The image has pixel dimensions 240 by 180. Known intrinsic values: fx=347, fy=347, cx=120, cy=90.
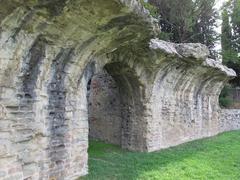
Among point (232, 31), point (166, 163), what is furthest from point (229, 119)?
point (232, 31)

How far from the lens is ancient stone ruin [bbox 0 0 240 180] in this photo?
4.38 meters

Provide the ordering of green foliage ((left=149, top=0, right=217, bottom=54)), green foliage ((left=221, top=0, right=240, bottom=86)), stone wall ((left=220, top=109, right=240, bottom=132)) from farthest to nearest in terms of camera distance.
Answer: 1. green foliage ((left=221, top=0, right=240, bottom=86))
2. green foliage ((left=149, top=0, right=217, bottom=54))
3. stone wall ((left=220, top=109, right=240, bottom=132))

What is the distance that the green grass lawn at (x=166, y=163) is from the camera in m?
6.83

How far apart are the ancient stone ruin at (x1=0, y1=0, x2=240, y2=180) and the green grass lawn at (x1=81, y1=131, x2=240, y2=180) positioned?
0.51 metres

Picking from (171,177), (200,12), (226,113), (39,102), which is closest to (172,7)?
(200,12)

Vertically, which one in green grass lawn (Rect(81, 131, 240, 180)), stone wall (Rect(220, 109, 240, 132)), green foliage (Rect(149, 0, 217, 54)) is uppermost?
green foliage (Rect(149, 0, 217, 54))

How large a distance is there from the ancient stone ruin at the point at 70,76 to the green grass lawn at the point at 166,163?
1.68ft

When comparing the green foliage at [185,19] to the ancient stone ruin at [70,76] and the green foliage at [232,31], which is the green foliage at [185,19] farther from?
the ancient stone ruin at [70,76]

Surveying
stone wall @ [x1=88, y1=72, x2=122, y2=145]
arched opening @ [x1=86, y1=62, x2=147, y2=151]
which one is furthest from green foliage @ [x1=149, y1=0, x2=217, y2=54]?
arched opening @ [x1=86, y1=62, x2=147, y2=151]

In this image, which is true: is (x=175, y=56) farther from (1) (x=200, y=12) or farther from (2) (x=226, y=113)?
(1) (x=200, y=12)

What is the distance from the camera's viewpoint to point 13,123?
4.55 metres

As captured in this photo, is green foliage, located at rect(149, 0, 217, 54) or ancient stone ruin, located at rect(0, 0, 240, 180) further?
green foliage, located at rect(149, 0, 217, 54)

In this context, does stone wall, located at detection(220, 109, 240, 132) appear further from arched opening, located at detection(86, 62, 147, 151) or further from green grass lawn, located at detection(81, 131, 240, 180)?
arched opening, located at detection(86, 62, 147, 151)

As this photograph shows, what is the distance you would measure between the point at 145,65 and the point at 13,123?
4568 millimetres
